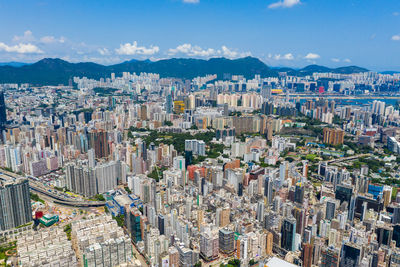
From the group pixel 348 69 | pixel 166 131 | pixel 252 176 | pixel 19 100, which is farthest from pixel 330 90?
pixel 19 100

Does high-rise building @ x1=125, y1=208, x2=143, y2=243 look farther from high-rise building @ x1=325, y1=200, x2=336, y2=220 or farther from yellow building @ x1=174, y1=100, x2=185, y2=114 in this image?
yellow building @ x1=174, y1=100, x2=185, y2=114

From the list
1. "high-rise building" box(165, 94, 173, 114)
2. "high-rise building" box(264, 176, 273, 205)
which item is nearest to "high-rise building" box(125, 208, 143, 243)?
"high-rise building" box(264, 176, 273, 205)

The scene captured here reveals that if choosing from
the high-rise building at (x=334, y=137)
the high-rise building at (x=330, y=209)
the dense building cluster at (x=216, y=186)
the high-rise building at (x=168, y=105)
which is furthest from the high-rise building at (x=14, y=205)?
the high-rise building at (x=168, y=105)

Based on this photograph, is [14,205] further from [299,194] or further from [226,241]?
[299,194]

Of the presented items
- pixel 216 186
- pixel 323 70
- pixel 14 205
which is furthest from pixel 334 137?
pixel 323 70

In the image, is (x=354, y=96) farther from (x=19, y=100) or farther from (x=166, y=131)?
Result: (x=19, y=100)
